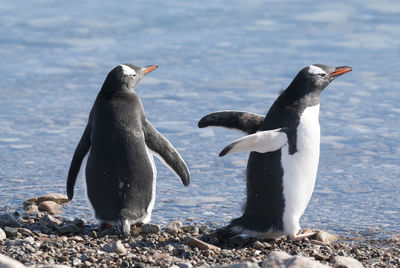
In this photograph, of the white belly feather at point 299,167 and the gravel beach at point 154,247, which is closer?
the gravel beach at point 154,247

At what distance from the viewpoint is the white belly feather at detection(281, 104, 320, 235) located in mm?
5723

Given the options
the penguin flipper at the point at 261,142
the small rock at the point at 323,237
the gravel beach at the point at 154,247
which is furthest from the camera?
the small rock at the point at 323,237

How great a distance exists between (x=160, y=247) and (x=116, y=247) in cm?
37

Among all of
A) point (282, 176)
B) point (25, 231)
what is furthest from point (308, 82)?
point (25, 231)

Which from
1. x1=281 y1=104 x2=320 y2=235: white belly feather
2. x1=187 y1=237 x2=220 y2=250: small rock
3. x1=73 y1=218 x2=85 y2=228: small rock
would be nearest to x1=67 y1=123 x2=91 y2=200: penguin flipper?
x1=73 y1=218 x2=85 y2=228: small rock

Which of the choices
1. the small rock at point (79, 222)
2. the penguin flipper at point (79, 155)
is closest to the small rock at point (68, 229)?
the small rock at point (79, 222)

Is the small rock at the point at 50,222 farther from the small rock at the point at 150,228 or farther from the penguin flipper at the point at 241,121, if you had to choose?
the penguin flipper at the point at 241,121

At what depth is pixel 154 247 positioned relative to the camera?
5418 millimetres

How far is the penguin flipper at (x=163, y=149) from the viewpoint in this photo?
20.1 feet

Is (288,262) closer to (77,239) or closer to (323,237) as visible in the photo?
(323,237)

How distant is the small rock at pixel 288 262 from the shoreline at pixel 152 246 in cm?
21

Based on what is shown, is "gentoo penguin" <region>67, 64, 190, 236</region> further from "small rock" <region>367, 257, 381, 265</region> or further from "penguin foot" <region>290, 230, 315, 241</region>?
"small rock" <region>367, 257, 381, 265</region>

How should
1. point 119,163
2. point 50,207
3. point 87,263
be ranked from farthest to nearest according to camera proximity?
point 50,207
point 119,163
point 87,263

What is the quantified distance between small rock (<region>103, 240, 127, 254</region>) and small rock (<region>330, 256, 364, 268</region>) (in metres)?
1.18
